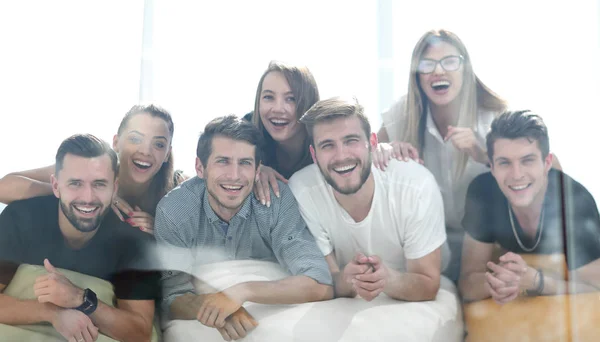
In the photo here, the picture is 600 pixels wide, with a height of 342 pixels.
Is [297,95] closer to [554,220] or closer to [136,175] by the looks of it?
[136,175]

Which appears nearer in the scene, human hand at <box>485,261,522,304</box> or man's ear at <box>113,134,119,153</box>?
human hand at <box>485,261,522,304</box>

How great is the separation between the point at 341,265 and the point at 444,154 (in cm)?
48

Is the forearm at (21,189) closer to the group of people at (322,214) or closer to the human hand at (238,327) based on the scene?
the group of people at (322,214)

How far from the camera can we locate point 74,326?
165 centimetres

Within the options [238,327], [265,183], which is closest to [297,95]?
[265,183]

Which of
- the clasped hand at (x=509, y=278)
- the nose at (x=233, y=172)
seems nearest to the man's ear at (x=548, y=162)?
the clasped hand at (x=509, y=278)

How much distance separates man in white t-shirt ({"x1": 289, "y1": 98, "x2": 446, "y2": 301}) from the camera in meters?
1.68

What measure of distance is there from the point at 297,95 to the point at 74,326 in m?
0.98

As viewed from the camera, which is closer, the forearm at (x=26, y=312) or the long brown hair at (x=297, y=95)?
the forearm at (x=26, y=312)

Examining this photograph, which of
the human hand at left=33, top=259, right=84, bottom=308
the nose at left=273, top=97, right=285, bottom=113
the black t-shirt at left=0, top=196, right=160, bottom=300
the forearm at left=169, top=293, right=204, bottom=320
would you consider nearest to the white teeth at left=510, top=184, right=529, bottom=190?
the nose at left=273, top=97, right=285, bottom=113

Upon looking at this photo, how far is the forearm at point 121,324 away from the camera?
1661mm

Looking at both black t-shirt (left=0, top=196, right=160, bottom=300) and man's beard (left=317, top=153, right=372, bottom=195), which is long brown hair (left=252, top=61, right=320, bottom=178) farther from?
black t-shirt (left=0, top=196, right=160, bottom=300)

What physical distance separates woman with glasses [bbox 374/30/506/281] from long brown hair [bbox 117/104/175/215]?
688 mm

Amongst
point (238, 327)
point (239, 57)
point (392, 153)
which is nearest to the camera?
point (238, 327)
